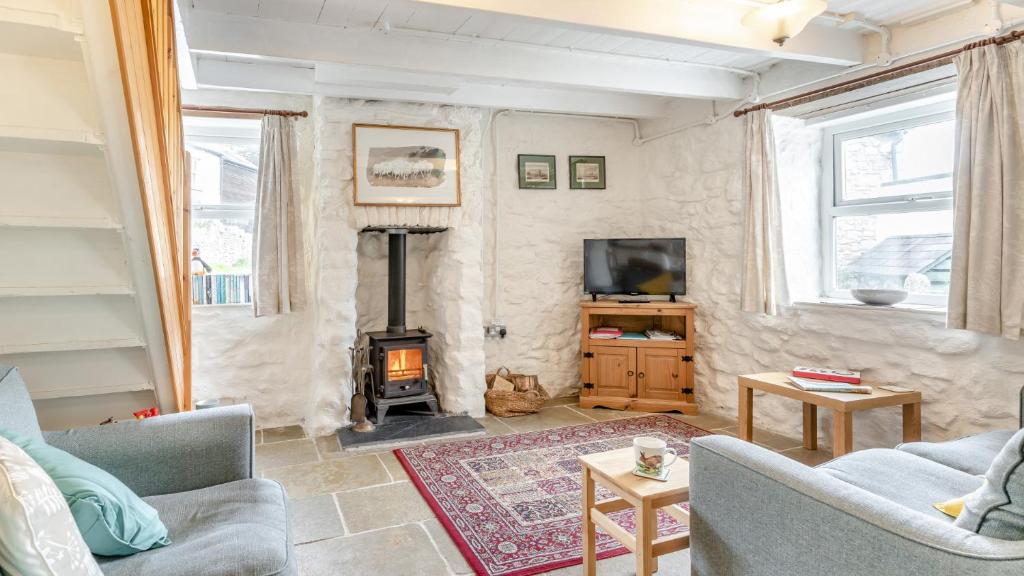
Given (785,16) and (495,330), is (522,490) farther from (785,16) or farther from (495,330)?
(785,16)

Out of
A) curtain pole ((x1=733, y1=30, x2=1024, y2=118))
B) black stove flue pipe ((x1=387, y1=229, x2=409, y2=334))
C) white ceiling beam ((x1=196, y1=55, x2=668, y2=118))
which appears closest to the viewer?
curtain pole ((x1=733, y1=30, x2=1024, y2=118))


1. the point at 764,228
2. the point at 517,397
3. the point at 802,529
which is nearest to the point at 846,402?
the point at 764,228

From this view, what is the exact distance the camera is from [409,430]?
3.80m

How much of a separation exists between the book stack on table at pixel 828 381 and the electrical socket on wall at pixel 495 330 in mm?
2213

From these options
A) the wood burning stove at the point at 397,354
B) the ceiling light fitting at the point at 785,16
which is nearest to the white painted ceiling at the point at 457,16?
the ceiling light fitting at the point at 785,16

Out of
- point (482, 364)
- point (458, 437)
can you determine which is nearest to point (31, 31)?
point (458, 437)

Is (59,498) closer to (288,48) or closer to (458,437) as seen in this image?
(288,48)

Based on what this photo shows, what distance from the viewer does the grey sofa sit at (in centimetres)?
136

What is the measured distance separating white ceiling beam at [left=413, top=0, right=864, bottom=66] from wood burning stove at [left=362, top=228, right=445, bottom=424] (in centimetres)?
195

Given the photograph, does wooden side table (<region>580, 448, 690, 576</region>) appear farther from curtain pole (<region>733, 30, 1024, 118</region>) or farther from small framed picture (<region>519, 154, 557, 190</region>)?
small framed picture (<region>519, 154, 557, 190</region>)

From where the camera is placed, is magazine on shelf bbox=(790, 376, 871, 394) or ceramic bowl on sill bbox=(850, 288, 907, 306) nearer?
magazine on shelf bbox=(790, 376, 871, 394)

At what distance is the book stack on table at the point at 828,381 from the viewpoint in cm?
286

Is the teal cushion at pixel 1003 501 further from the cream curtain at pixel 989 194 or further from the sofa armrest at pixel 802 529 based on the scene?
the cream curtain at pixel 989 194

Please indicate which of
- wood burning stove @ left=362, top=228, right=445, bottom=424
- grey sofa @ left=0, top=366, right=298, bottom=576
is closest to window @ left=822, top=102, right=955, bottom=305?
wood burning stove @ left=362, top=228, right=445, bottom=424
